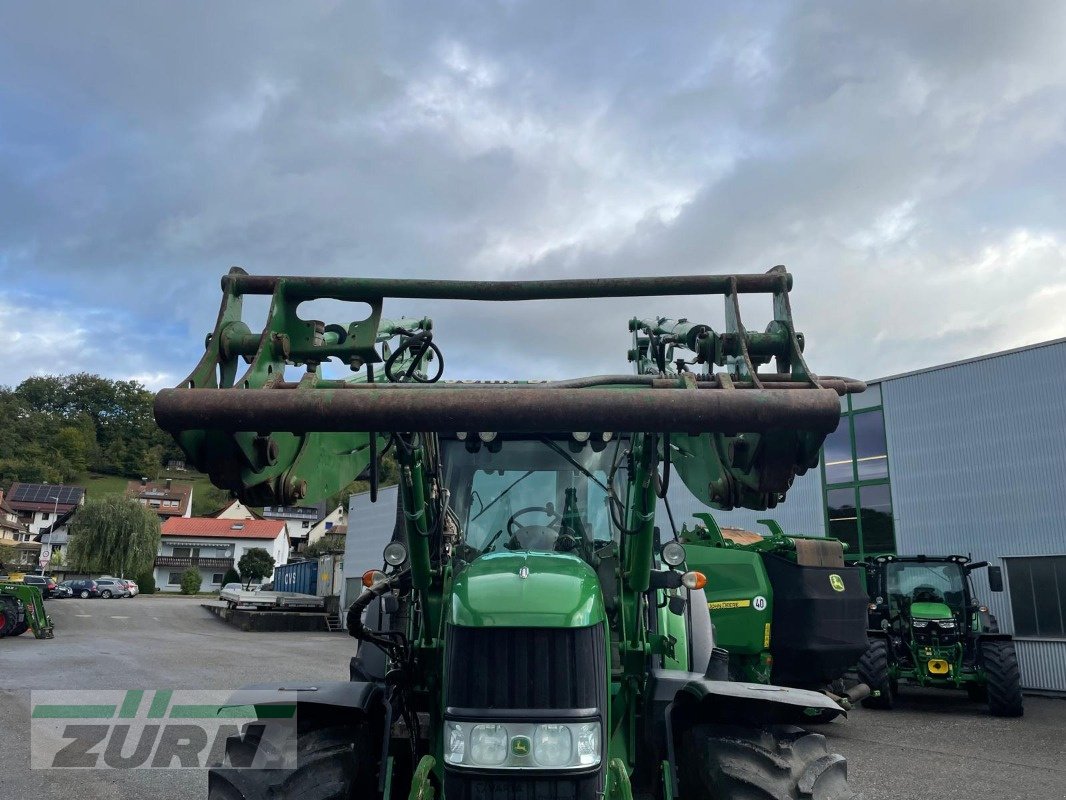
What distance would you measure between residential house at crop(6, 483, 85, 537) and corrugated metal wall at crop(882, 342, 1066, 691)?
10596 centimetres

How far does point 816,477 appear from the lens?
18906mm

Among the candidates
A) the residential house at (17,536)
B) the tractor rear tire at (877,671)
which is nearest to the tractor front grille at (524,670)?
the tractor rear tire at (877,671)

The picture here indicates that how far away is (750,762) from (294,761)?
201 centimetres

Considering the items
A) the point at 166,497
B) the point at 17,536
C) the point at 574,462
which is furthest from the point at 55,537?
the point at 574,462

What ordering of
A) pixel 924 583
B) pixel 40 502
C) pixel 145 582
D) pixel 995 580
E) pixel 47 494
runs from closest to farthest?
pixel 995 580 < pixel 924 583 < pixel 145 582 < pixel 40 502 < pixel 47 494

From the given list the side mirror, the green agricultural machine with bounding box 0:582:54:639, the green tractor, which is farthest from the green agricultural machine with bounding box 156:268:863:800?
the green agricultural machine with bounding box 0:582:54:639

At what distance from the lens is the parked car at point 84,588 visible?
165 ft

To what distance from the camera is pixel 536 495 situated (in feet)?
14.4

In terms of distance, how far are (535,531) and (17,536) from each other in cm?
11609

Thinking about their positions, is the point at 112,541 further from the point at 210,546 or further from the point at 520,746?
the point at 520,746

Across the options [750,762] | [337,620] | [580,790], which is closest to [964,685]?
[750,762]

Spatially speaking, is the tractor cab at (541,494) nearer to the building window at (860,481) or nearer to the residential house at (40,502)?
the building window at (860,481)

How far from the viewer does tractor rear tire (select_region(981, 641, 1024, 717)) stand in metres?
11.9

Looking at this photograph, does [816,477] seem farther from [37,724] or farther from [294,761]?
[294,761]
